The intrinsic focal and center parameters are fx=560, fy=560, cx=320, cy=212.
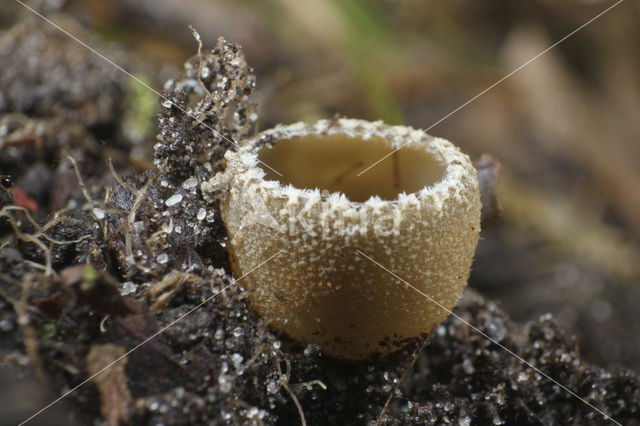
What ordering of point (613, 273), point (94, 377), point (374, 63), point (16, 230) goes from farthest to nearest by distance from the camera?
1. point (374, 63)
2. point (613, 273)
3. point (16, 230)
4. point (94, 377)

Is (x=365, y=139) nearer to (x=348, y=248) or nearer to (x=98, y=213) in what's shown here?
(x=348, y=248)

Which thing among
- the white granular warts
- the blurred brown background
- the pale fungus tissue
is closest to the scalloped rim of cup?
the pale fungus tissue

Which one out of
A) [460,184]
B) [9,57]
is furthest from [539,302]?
[9,57]

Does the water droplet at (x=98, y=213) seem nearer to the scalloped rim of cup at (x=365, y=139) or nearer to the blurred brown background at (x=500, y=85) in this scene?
the scalloped rim of cup at (x=365, y=139)

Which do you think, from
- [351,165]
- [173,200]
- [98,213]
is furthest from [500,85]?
[98,213]

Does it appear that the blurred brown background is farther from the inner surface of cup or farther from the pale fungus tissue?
the pale fungus tissue

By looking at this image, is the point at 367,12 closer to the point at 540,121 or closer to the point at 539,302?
the point at 540,121
